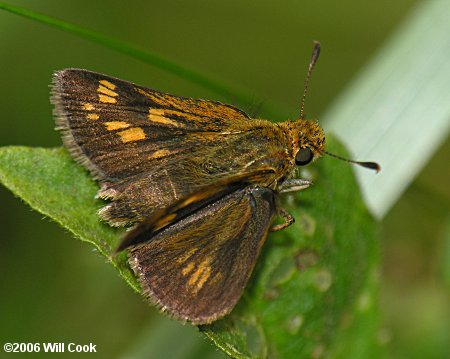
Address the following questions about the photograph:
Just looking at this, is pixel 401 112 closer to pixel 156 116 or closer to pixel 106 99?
pixel 156 116

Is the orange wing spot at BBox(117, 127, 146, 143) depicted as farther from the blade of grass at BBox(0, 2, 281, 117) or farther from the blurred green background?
the blurred green background

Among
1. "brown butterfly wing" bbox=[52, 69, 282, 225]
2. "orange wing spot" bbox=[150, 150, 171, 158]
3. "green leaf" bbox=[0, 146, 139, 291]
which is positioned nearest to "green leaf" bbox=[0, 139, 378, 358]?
"green leaf" bbox=[0, 146, 139, 291]

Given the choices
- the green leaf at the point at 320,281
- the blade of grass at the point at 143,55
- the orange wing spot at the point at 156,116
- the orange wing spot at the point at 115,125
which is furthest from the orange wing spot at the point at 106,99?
the green leaf at the point at 320,281

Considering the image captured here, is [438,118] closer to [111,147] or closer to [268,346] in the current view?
[268,346]

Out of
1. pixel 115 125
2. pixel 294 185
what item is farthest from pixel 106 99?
pixel 294 185

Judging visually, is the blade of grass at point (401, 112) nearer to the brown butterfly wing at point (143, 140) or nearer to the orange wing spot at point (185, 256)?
the brown butterfly wing at point (143, 140)
